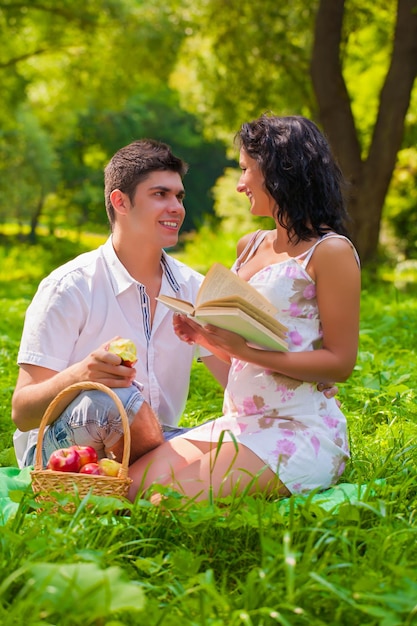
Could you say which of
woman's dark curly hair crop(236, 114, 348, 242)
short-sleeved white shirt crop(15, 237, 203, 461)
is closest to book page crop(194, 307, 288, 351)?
woman's dark curly hair crop(236, 114, 348, 242)

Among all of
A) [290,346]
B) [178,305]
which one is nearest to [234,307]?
[178,305]

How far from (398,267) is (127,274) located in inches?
473

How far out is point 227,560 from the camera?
285cm

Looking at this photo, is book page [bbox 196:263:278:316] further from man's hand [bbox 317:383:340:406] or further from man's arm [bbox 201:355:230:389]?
man's arm [bbox 201:355:230:389]

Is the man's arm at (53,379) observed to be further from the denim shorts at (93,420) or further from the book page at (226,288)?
the book page at (226,288)

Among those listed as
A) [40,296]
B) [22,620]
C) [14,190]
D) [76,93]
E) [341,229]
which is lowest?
[22,620]

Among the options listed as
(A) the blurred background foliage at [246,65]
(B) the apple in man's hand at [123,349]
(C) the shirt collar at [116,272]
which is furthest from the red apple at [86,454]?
(A) the blurred background foliage at [246,65]

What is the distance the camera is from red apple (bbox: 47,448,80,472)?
3236mm

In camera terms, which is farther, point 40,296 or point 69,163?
point 69,163

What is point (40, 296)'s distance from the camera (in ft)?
12.3

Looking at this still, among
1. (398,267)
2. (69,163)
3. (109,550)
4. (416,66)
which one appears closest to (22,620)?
(109,550)

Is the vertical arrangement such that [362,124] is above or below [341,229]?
above

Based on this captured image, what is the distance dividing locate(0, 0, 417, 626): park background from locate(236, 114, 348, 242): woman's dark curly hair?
883 millimetres

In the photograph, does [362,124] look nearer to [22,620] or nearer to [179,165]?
[179,165]
